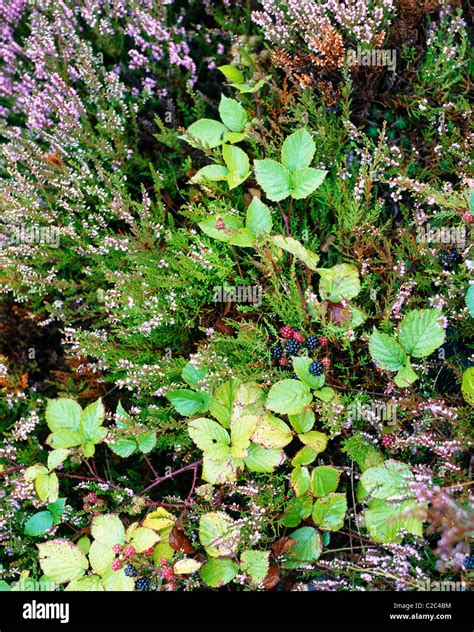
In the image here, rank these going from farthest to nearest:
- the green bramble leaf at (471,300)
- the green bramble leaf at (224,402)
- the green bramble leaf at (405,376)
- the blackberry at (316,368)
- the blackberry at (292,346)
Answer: the green bramble leaf at (224,402)
the blackberry at (292,346)
the blackberry at (316,368)
the green bramble leaf at (405,376)
the green bramble leaf at (471,300)

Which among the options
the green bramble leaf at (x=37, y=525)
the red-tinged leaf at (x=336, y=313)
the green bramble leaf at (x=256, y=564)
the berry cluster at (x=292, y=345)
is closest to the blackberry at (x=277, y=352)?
the berry cluster at (x=292, y=345)

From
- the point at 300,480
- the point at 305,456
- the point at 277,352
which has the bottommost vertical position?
the point at 300,480

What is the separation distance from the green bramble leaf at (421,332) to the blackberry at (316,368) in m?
0.35

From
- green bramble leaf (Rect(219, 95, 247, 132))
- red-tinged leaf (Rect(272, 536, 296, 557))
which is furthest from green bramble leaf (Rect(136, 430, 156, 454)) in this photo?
green bramble leaf (Rect(219, 95, 247, 132))

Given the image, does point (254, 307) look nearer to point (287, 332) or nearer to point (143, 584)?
point (287, 332)

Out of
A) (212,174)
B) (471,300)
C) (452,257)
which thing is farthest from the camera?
(212,174)

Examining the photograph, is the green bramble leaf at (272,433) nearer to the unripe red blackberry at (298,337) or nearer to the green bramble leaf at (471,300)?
the unripe red blackberry at (298,337)

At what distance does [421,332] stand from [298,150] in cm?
98

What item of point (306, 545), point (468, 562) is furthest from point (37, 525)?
point (468, 562)

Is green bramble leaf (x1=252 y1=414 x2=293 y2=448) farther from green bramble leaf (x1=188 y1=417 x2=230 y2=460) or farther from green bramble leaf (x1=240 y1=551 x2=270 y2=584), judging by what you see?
green bramble leaf (x1=240 y1=551 x2=270 y2=584)

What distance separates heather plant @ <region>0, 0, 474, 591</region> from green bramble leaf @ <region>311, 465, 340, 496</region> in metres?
0.01

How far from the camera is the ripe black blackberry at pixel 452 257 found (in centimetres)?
246

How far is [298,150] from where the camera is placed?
8.19 ft
